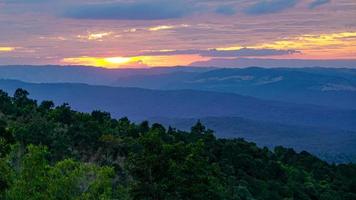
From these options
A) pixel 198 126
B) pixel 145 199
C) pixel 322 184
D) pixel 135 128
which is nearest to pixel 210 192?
pixel 145 199

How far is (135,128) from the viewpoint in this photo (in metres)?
59.8

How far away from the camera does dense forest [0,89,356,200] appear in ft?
69.3

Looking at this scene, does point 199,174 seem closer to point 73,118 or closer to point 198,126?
point 73,118

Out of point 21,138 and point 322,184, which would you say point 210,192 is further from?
point 322,184

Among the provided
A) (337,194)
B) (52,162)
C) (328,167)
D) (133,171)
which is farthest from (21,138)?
(328,167)

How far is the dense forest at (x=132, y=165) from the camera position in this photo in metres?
21.1

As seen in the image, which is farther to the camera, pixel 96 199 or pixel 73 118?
pixel 73 118

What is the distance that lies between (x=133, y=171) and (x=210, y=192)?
341 centimetres

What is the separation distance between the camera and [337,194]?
5869 centimetres

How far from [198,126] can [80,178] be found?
165 ft

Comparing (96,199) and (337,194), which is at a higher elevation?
(96,199)

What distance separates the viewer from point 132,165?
91.5 feet

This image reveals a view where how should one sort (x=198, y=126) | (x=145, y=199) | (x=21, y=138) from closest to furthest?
(x=145, y=199)
(x=21, y=138)
(x=198, y=126)

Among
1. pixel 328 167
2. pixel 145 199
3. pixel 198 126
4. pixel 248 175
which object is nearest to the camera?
pixel 145 199
